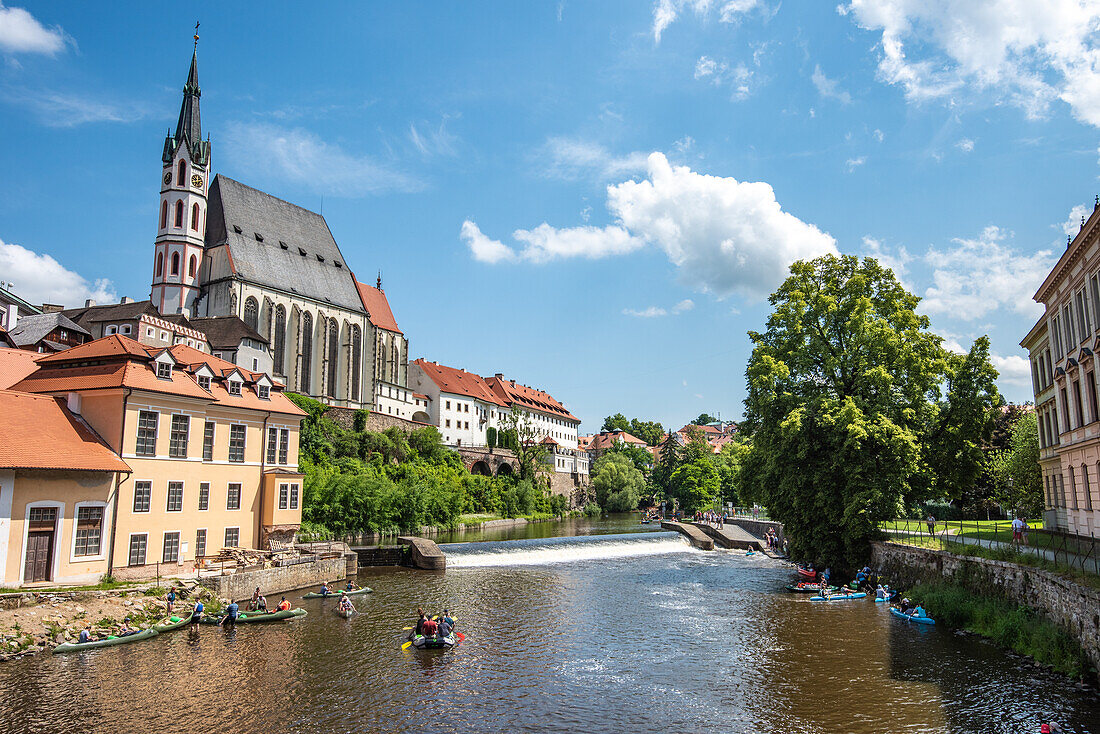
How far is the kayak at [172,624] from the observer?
22984 mm

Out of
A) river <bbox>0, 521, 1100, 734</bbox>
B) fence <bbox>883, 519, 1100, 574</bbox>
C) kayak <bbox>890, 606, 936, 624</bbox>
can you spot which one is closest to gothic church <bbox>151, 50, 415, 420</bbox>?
river <bbox>0, 521, 1100, 734</bbox>

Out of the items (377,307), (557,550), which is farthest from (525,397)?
(557,550)

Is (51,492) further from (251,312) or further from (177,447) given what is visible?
(251,312)

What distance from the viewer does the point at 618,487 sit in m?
103

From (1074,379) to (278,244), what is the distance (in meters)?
75.5

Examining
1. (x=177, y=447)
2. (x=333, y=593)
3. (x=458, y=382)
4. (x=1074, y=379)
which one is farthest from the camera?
(x=458, y=382)

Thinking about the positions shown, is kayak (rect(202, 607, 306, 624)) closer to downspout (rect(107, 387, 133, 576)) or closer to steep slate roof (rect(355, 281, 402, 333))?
Answer: downspout (rect(107, 387, 133, 576))

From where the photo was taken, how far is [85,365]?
29.3 meters

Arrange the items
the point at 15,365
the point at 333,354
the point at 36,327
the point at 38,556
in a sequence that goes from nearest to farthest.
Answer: the point at 38,556 → the point at 15,365 → the point at 36,327 → the point at 333,354

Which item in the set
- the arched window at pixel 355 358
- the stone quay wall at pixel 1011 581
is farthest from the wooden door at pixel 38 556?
Result: the arched window at pixel 355 358

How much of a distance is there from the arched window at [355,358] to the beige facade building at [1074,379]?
67734mm

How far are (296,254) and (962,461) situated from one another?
237 ft

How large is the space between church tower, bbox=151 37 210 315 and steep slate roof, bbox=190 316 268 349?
186 inches

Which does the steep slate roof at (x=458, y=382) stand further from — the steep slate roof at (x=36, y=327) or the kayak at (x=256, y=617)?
the kayak at (x=256, y=617)
